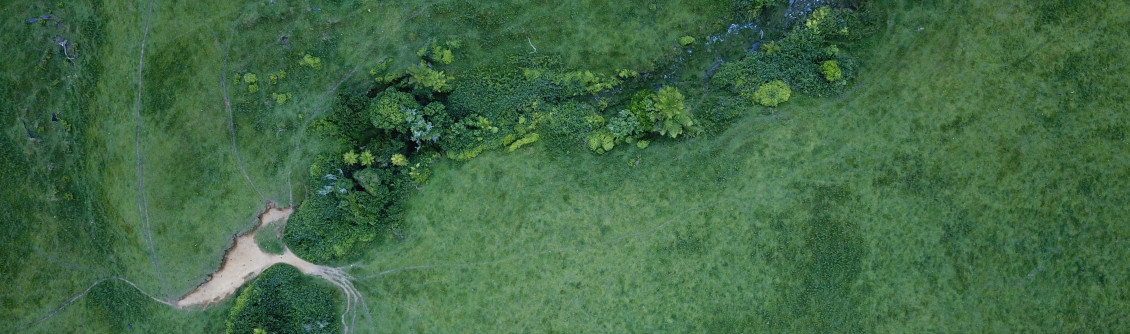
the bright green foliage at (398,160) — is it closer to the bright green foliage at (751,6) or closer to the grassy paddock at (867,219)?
the grassy paddock at (867,219)

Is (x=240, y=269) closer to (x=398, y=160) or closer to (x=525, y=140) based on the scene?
(x=398, y=160)

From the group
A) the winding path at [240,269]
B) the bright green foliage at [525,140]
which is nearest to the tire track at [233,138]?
the winding path at [240,269]

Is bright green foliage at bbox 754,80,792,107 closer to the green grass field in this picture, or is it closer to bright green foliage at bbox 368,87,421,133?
the green grass field

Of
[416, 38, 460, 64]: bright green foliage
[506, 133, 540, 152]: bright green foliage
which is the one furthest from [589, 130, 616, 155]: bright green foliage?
[416, 38, 460, 64]: bright green foliage

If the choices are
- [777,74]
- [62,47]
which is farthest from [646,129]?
[62,47]

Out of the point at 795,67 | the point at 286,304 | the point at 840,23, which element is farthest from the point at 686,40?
the point at 286,304

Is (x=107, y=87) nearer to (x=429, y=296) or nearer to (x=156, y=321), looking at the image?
(x=156, y=321)
